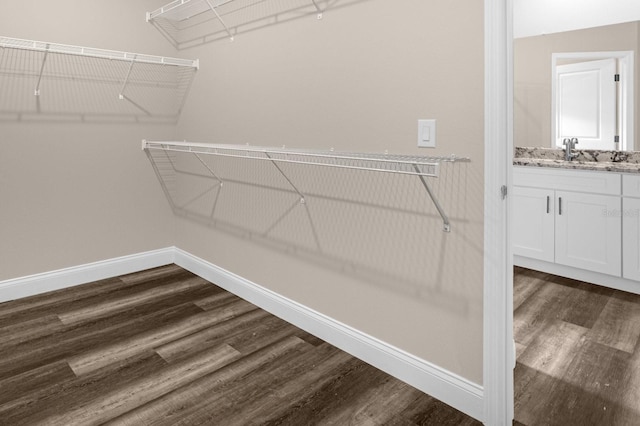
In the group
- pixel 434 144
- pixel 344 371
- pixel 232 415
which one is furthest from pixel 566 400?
pixel 232 415

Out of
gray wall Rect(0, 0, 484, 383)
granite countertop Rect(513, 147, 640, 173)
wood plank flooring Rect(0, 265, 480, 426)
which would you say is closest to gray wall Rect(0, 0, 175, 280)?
gray wall Rect(0, 0, 484, 383)

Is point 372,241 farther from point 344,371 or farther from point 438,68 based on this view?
point 438,68

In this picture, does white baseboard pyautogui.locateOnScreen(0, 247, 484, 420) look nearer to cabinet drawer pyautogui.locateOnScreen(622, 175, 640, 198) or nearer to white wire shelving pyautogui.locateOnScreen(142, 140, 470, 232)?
white wire shelving pyautogui.locateOnScreen(142, 140, 470, 232)

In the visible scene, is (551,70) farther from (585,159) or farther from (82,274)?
(82,274)

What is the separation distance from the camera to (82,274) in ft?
10.4

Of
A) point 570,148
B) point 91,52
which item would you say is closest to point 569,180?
point 570,148

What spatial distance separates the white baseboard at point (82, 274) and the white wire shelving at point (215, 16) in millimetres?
1643

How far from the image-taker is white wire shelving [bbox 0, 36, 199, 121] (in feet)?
9.16

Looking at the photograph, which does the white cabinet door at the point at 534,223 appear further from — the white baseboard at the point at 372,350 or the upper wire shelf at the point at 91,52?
the upper wire shelf at the point at 91,52

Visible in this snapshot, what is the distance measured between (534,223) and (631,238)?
2.10 feet

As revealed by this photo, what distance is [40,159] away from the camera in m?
2.93

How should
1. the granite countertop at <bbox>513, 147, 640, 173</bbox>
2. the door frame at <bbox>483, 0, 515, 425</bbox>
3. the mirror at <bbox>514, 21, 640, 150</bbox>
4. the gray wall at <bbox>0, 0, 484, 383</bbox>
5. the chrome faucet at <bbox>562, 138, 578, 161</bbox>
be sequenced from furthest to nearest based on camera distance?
1. the chrome faucet at <bbox>562, 138, 578, 161</bbox>
2. the mirror at <bbox>514, 21, 640, 150</bbox>
3. the granite countertop at <bbox>513, 147, 640, 173</bbox>
4. the gray wall at <bbox>0, 0, 484, 383</bbox>
5. the door frame at <bbox>483, 0, 515, 425</bbox>

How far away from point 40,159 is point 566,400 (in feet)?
10.5

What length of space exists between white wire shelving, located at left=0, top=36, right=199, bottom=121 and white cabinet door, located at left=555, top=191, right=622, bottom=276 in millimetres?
2863
